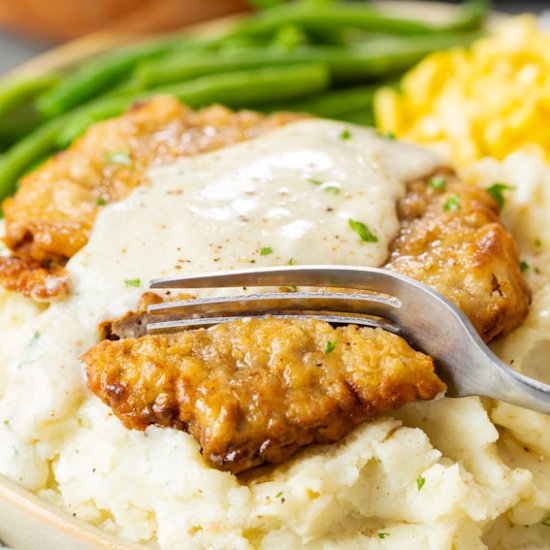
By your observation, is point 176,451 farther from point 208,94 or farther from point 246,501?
point 208,94

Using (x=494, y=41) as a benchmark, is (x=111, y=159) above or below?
above

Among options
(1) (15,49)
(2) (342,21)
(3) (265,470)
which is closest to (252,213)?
(3) (265,470)

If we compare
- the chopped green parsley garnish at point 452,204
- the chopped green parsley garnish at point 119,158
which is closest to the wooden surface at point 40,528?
the chopped green parsley garnish at point 119,158

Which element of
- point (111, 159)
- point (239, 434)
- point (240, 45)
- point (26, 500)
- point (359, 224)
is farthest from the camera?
point (240, 45)

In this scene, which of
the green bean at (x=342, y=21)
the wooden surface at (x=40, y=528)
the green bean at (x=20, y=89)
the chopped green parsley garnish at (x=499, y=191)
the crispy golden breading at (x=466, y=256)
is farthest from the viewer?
the green bean at (x=342, y=21)

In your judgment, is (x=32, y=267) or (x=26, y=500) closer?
(x=26, y=500)

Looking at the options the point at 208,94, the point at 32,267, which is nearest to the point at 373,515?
the point at 32,267

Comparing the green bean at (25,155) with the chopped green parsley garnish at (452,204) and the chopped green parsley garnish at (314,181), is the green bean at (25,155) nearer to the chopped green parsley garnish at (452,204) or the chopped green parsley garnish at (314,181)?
the chopped green parsley garnish at (314,181)

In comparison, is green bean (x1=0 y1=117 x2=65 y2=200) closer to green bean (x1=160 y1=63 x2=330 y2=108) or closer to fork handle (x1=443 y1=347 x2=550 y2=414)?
green bean (x1=160 y1=63 x2=330 y2=108)
